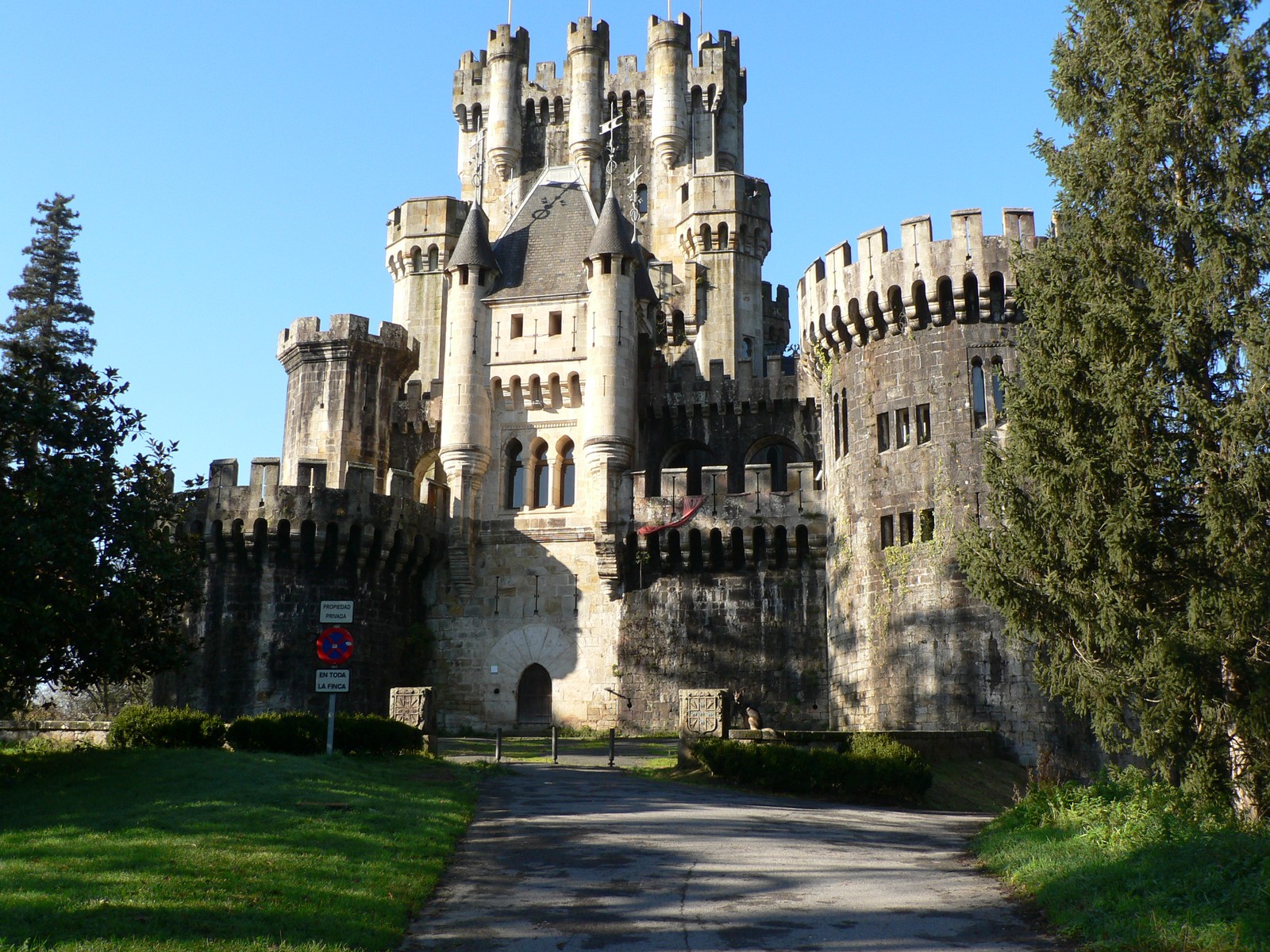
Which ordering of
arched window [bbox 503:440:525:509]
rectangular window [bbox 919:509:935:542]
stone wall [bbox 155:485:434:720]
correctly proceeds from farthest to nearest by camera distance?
arched window [bbox 503:440:525:509] → stone wall [bbox 155:485:434:720] → rectangular window [bbox 919:509:935:542]

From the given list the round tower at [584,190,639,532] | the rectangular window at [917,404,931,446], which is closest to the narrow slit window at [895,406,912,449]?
the rectangular window at [917,404,931,446]

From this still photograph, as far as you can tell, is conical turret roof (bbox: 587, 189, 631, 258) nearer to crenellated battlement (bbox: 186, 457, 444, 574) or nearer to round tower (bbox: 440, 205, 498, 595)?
round tower (bbox: 440, 205, 498, 595)

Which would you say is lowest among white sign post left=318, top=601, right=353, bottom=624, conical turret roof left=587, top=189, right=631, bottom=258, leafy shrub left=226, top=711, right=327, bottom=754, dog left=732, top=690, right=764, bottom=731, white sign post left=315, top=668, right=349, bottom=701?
leafy shrub left=226, top=711, right=327, bottom=754

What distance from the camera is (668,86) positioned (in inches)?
2436

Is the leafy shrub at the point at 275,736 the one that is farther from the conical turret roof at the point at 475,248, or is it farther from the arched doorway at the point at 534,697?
the conical turret roof at the point at 475,248

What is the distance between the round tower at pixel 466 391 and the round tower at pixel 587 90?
17.6 meters

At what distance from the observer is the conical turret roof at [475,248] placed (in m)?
43.0

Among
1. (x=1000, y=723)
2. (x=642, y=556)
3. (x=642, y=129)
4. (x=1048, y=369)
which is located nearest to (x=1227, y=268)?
(x=1048, y=369)

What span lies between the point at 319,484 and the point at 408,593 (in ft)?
14.6

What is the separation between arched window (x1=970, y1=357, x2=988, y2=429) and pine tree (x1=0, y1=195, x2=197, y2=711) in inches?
796

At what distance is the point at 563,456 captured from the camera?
4191 centimetres

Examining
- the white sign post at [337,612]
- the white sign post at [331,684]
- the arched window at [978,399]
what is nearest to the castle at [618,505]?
the arched window at [978,399]

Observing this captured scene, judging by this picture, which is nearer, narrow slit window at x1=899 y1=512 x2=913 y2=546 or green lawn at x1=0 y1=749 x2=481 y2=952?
green lawn at x1=0 y1=749 x2=481 y2=952

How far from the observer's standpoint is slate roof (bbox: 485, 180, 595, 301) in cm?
4291
